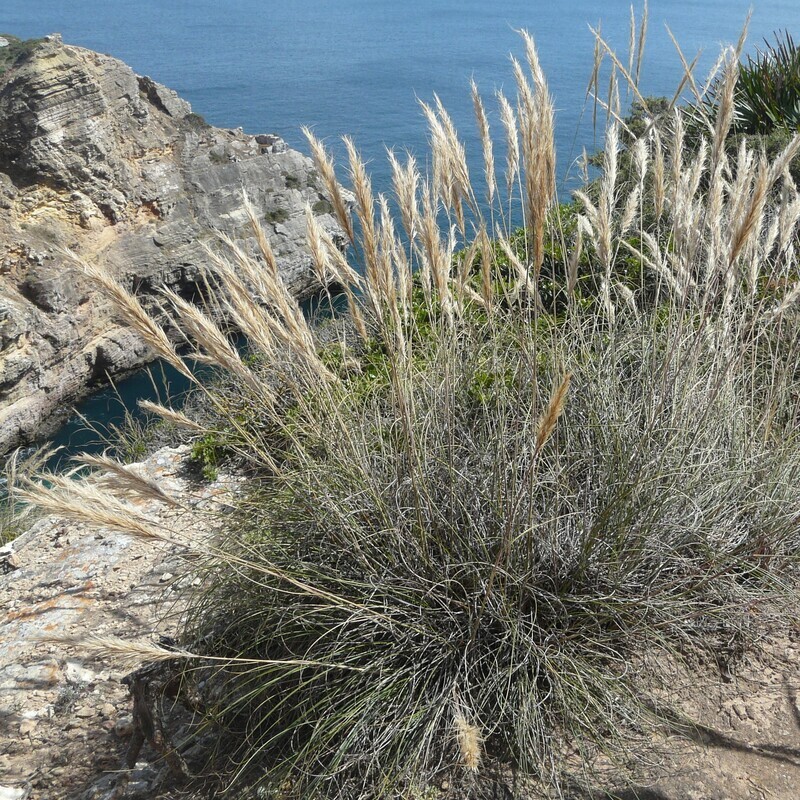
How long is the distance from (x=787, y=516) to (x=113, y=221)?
75.7 ft

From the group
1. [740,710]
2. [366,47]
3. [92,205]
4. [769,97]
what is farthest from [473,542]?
[366,47]

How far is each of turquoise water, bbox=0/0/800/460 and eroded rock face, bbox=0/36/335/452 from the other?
1.73 metres

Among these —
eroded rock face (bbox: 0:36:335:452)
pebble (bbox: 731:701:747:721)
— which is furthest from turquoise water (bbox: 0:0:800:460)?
pebble (bbox: 731:701:747:721)

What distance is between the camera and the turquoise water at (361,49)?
28.4 m

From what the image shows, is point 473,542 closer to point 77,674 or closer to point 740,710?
point 740,710

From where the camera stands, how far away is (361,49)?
5081 centimetres

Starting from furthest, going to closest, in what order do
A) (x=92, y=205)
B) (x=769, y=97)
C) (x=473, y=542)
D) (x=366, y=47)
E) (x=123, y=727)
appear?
(x=366, y=47) → (x=92, y=205) → (x=769, y=97) → (x=123, y=727) → (x=473, y=542)

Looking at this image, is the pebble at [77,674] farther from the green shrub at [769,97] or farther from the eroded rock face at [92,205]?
the eroded rock face at [92,205]

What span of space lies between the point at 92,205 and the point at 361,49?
36489 millimetres

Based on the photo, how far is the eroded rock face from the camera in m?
19.1

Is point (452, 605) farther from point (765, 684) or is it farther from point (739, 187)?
point (739, 187)

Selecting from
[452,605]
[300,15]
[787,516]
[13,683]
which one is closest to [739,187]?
[787,516]

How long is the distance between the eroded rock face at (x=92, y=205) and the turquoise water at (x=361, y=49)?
5.67 feet

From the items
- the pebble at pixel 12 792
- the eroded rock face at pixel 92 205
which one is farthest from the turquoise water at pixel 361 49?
the pebble at pixel 12 792
